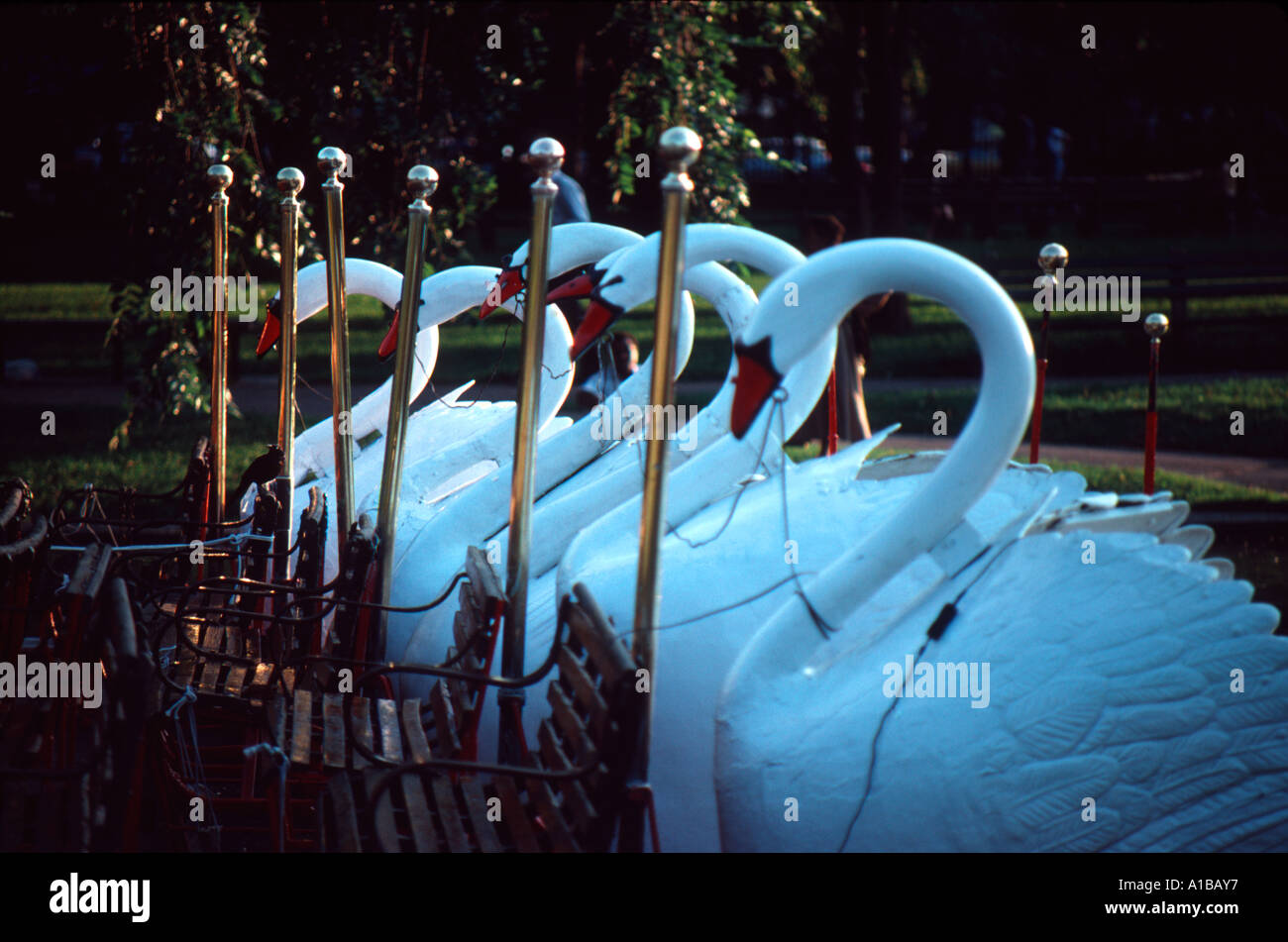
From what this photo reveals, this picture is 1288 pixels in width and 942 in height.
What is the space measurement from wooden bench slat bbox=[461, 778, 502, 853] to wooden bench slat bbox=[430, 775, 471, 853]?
0.10 feet

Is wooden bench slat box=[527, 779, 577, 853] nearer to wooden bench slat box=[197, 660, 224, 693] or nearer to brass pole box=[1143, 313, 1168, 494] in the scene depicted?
wooden bench slat box=[197, 660, 224, 693]

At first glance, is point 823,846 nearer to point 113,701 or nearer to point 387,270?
point 113,701

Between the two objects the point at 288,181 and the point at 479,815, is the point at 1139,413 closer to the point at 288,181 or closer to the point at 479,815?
the point at 288,181

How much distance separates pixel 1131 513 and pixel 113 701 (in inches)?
99.8

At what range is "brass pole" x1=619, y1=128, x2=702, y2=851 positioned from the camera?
304 cm

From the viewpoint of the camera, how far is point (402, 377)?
4.54 metres

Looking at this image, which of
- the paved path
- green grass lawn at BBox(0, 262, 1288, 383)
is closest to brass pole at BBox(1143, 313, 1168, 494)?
the paved path

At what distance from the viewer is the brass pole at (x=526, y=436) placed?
3709 mm

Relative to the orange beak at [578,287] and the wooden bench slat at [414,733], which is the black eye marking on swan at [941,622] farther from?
the orange beak at [578,287]

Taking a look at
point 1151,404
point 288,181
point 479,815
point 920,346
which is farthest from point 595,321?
point 920,346

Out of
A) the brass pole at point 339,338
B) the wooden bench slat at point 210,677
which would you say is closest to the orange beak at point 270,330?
the brass pole at point 339,338

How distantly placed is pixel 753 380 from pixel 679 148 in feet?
2.17

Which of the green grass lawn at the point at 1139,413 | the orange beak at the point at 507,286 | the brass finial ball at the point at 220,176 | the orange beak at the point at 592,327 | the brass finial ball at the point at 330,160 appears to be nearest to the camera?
the orange beak at the point at 592,327
